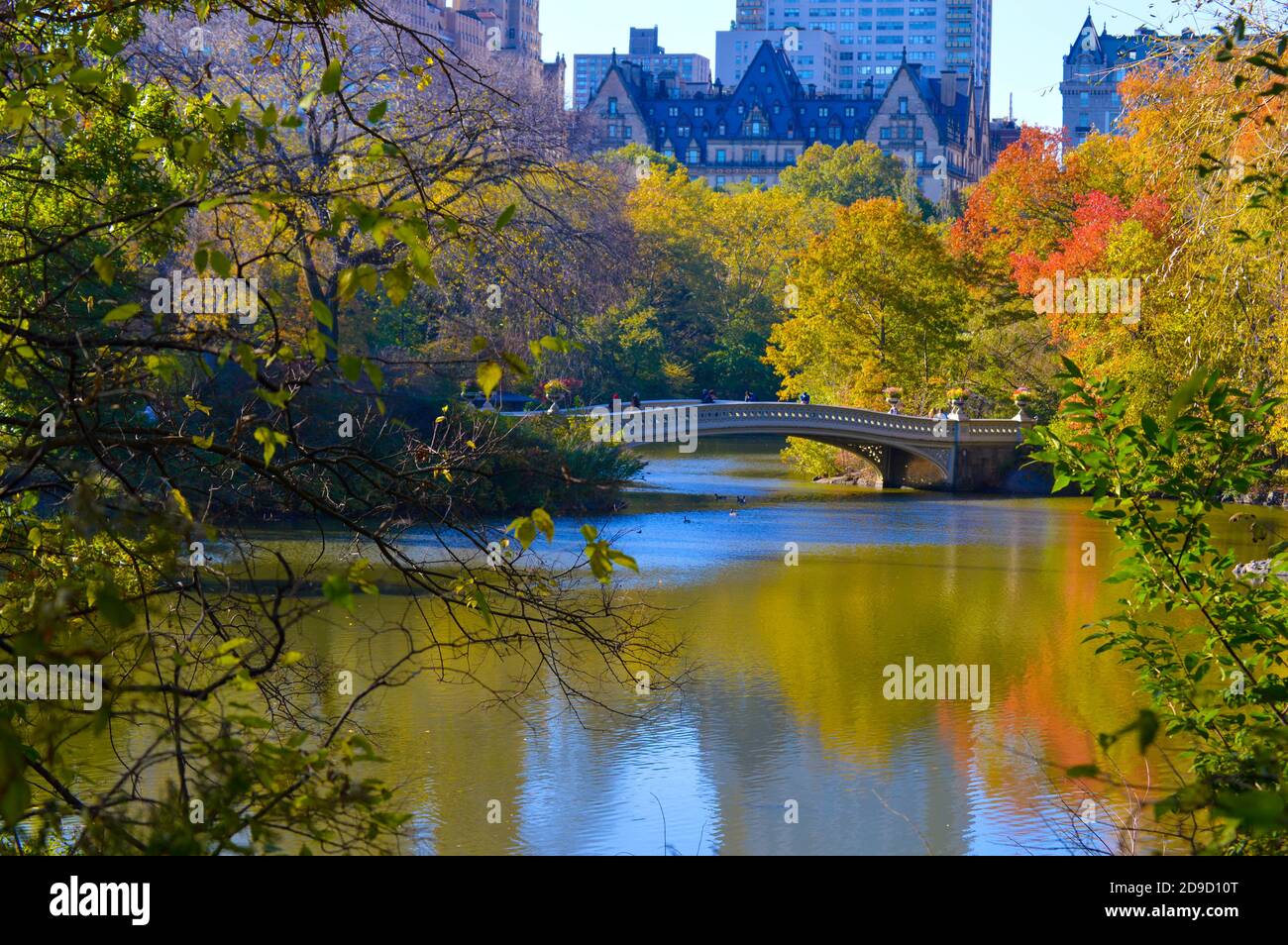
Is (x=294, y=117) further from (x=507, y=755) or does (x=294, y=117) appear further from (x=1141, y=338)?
(x=1141, y=338)

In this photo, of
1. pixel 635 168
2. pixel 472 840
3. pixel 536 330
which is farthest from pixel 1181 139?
pixel 635 168

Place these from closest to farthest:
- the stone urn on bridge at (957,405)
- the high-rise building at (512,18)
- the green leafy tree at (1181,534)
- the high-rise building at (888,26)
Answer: the green leafy tree at (1181,534) < the stone urn on bridge at (957,405) < the high-rise building at (512,18) < the high-rise building at (888,26)

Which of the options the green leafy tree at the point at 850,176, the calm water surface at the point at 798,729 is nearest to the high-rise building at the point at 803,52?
the green leafy tree at the point at 850,176

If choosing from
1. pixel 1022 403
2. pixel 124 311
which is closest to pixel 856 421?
pixel 1022 403

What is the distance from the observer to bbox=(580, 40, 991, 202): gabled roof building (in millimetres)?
102812

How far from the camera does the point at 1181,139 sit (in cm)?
941

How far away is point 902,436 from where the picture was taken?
34.2m

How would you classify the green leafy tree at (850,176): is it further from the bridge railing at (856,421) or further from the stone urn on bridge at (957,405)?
the bridge railing at (856,421)

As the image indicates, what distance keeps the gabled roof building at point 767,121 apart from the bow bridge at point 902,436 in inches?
2717

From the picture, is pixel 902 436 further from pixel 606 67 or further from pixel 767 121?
pixel 606 67

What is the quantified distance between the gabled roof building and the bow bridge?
69004mm

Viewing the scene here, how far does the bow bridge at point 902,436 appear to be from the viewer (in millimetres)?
32969

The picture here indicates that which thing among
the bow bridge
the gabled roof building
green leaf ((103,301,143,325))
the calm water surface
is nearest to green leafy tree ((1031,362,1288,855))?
the calm water surface
